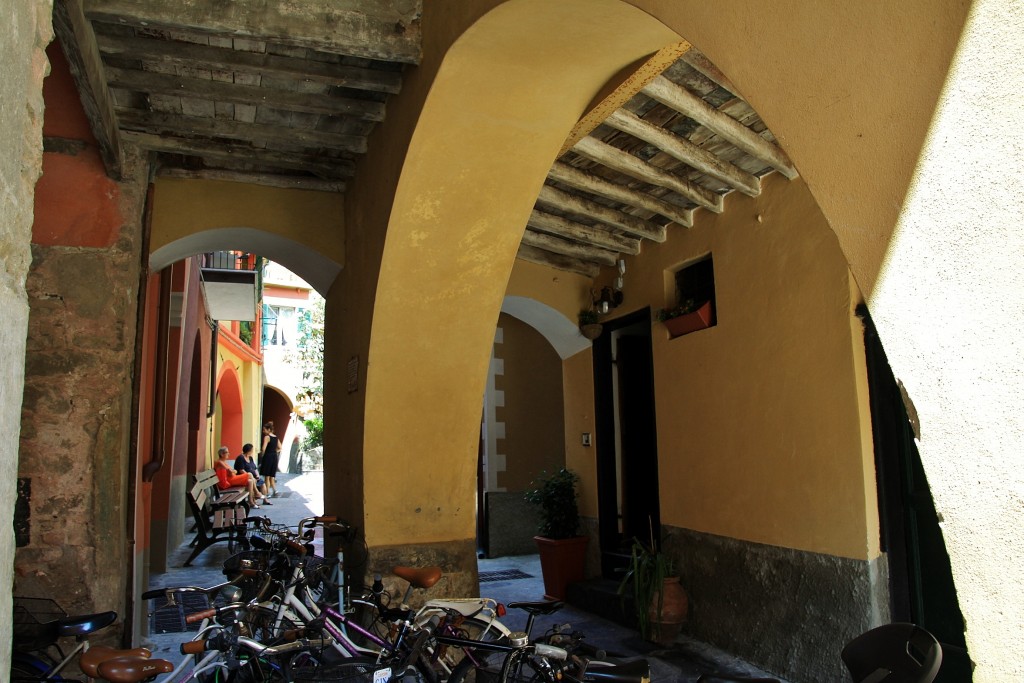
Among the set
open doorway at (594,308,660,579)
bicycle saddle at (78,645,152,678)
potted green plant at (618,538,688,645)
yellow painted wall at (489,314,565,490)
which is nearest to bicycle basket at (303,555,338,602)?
bicycle saddle at (78,645,152,678)

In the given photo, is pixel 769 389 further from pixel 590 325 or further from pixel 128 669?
pixel 128 669

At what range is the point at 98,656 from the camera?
2.58m

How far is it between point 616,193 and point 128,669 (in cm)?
389

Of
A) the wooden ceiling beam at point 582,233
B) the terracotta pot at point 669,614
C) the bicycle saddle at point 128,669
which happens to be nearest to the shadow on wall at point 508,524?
the terracotta pot at point 669,614

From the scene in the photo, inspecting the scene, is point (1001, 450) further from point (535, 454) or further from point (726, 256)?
point (535, 454)

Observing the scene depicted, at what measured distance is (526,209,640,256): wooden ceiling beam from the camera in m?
5.64

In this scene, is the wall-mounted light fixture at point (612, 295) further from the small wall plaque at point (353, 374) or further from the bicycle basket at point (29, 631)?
the bicycle basket at point (29, 631)

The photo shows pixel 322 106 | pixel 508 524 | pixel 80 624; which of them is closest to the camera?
pixel 80 624

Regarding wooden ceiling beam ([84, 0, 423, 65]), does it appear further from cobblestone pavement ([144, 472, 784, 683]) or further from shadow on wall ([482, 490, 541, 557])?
shadow on wall ([482, 490, 541, 557])

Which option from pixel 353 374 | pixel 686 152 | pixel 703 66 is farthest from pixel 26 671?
pixel 686 152

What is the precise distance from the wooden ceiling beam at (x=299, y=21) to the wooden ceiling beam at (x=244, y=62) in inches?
6.7

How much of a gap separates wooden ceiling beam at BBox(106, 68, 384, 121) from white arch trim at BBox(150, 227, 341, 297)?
1.15 m

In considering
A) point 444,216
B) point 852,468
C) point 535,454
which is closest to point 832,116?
point 444,216

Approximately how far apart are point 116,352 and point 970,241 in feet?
12.9
